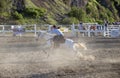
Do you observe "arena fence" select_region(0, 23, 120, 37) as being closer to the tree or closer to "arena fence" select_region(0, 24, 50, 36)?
"arena fence" select_region(0, 24, 50, 36)

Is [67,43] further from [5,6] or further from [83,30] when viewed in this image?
[5,6]

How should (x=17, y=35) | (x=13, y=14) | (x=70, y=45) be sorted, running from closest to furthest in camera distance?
(x=70, y=45) < (x=17, y=35) < (x=13, y=14)

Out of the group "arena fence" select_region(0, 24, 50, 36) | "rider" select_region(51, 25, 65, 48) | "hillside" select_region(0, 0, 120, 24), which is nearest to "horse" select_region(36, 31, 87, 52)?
"rider" select_region(51, 25, 65, 48)

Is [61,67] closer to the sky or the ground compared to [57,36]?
closer to the ground

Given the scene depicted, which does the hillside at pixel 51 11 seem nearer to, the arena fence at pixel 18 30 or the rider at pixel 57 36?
the arena fence at pixel 18 30

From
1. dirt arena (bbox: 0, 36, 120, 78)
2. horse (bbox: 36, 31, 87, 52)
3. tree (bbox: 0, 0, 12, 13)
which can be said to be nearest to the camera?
dirt arena (bbox: 0, 36, 120, 78)

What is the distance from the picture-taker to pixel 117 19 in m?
80.9

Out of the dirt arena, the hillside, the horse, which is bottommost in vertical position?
the dirt arena

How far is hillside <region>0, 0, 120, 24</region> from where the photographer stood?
57763mm

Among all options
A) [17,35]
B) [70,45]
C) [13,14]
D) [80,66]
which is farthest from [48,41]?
[13,14]

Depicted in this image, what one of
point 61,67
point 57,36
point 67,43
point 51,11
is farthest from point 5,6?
point 61,67

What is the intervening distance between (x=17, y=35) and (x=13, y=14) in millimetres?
14782

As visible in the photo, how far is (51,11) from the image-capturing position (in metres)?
63.1

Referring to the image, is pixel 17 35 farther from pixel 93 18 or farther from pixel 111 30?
pixel 93 18
